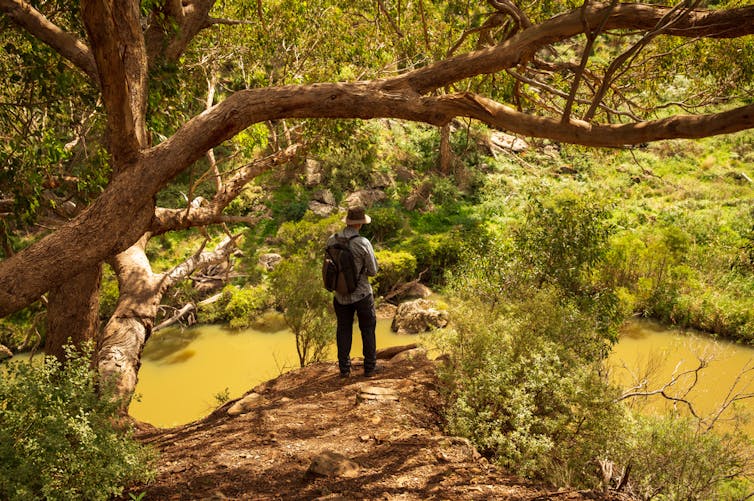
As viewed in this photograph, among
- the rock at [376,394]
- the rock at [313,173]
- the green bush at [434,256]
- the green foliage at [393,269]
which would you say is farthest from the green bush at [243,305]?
the rock at [376,394]

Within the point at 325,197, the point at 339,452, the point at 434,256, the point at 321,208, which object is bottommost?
the point at 339,452

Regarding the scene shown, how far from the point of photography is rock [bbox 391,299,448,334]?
12094 mm

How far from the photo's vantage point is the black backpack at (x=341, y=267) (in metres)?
5.03

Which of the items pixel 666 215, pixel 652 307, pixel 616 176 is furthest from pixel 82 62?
pixel 616 176

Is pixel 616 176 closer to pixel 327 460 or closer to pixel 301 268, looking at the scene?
pixel 301 268

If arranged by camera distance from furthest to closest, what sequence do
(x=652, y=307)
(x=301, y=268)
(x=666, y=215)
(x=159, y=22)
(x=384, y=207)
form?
(x=384, y=207)
(x=666, y=215)
(x=652, y=307)
(x=301, y=268)
(x=159, y=22)

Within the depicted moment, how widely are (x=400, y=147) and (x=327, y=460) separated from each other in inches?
754

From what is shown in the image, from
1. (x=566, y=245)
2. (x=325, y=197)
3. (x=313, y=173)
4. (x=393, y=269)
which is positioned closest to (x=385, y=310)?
(x=393, y=269)

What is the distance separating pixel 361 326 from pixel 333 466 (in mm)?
2024

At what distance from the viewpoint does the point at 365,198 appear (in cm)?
1870

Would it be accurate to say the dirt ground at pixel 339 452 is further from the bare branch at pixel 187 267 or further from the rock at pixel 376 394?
the bare branch at pixel 187 267

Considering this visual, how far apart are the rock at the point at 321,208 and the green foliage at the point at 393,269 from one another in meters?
4.17

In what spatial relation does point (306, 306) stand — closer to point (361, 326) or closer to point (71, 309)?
point (361, 326)

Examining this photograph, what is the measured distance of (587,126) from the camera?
3.28 metres
